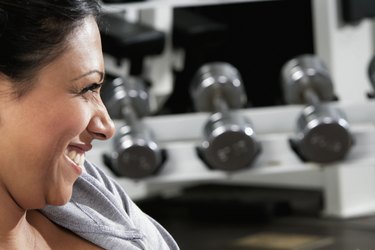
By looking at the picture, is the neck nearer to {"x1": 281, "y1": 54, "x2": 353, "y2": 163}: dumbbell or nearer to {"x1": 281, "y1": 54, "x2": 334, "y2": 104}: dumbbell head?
{"x1": 281, "y1": 54, "x2": 353, "y2": 163}: dumbbell

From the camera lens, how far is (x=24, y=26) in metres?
0.82

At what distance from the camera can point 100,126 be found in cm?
90

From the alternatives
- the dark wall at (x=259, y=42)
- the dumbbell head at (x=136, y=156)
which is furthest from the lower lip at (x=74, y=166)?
the dark wall at (x=259, y=42)

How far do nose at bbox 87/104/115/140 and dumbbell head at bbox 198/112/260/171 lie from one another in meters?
1.34

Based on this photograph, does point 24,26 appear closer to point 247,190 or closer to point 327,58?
point 327,58

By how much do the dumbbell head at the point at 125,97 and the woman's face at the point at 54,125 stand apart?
4.91ft

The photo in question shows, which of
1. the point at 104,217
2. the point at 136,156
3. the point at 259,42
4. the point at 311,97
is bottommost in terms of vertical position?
the point at 104,217

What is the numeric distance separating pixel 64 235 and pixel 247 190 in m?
2.78

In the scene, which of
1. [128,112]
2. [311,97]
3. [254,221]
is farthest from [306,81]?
[254,221]

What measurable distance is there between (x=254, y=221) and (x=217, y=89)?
2.77 feet

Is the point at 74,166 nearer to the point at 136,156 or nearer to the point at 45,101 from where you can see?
the point at 45,101

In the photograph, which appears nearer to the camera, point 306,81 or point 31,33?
point 31,33

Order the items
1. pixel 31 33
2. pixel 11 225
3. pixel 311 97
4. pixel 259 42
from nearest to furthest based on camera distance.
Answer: pixel 31 33 < pixel 11 225 < pixel 311 97 < pixel 259 42

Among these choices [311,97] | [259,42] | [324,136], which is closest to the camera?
[324,136]
